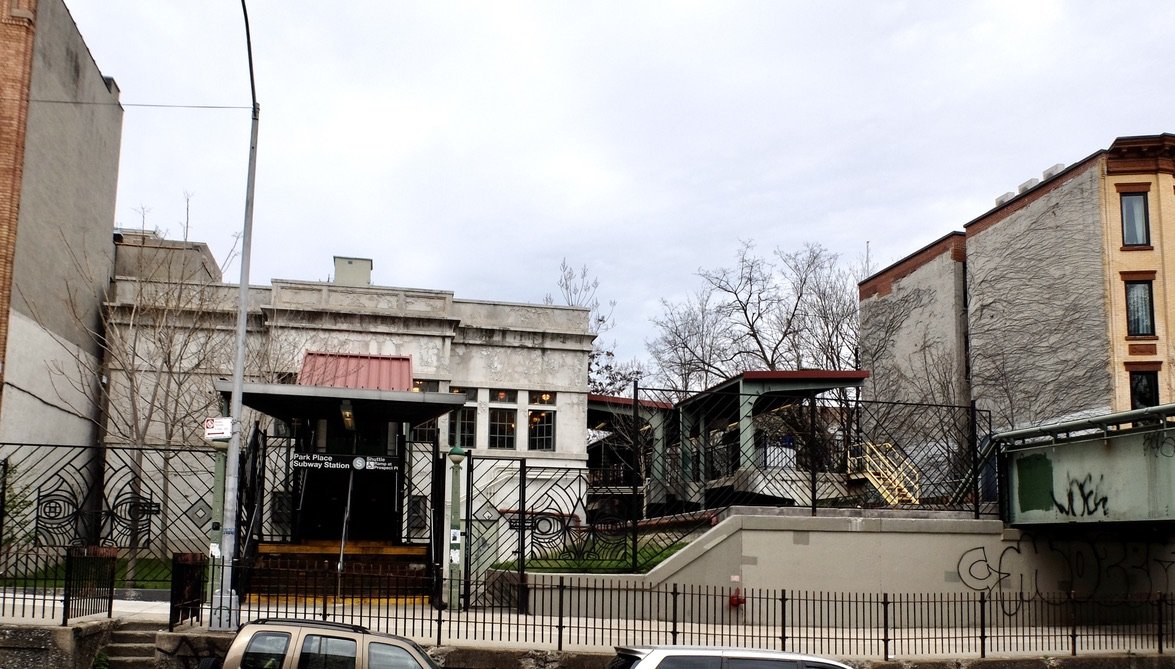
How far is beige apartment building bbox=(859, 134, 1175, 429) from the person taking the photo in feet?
126

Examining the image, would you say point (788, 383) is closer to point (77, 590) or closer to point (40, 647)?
point (77, 590)

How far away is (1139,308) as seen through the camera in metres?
38.8

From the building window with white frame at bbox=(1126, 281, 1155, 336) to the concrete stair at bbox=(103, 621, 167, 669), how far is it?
35.1 metres

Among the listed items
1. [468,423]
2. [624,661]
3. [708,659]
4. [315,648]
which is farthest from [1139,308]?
[315,648]

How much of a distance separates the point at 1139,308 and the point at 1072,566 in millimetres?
21562

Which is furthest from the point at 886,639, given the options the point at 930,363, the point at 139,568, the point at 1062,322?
the point at 930,363

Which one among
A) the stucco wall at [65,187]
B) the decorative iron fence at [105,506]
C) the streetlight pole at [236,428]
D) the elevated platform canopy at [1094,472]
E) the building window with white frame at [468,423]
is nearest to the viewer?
the streetlight pole at [236,428]

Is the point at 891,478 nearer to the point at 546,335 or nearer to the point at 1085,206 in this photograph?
the point at 546,335

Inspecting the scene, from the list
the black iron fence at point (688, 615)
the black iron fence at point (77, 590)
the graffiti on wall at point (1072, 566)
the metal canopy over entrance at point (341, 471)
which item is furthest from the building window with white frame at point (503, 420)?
the black iron fence at point (77, 590)

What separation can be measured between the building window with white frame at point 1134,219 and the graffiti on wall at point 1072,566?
69.1 feet

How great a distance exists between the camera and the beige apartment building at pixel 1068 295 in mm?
38281

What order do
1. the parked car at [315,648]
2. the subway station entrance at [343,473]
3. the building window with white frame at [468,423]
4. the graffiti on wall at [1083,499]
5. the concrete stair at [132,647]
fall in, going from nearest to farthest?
the parked car at [315,648] → the concrete stair at [132,647] → the graffiti on wall at [1083,499] → the subway station entrance at [343,473] → the building window with white frame at [468,423]

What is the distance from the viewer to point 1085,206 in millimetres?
39312

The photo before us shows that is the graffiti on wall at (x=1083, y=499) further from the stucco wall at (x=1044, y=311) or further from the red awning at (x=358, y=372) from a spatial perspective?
the stucco wall at (x=1044, y=311)
